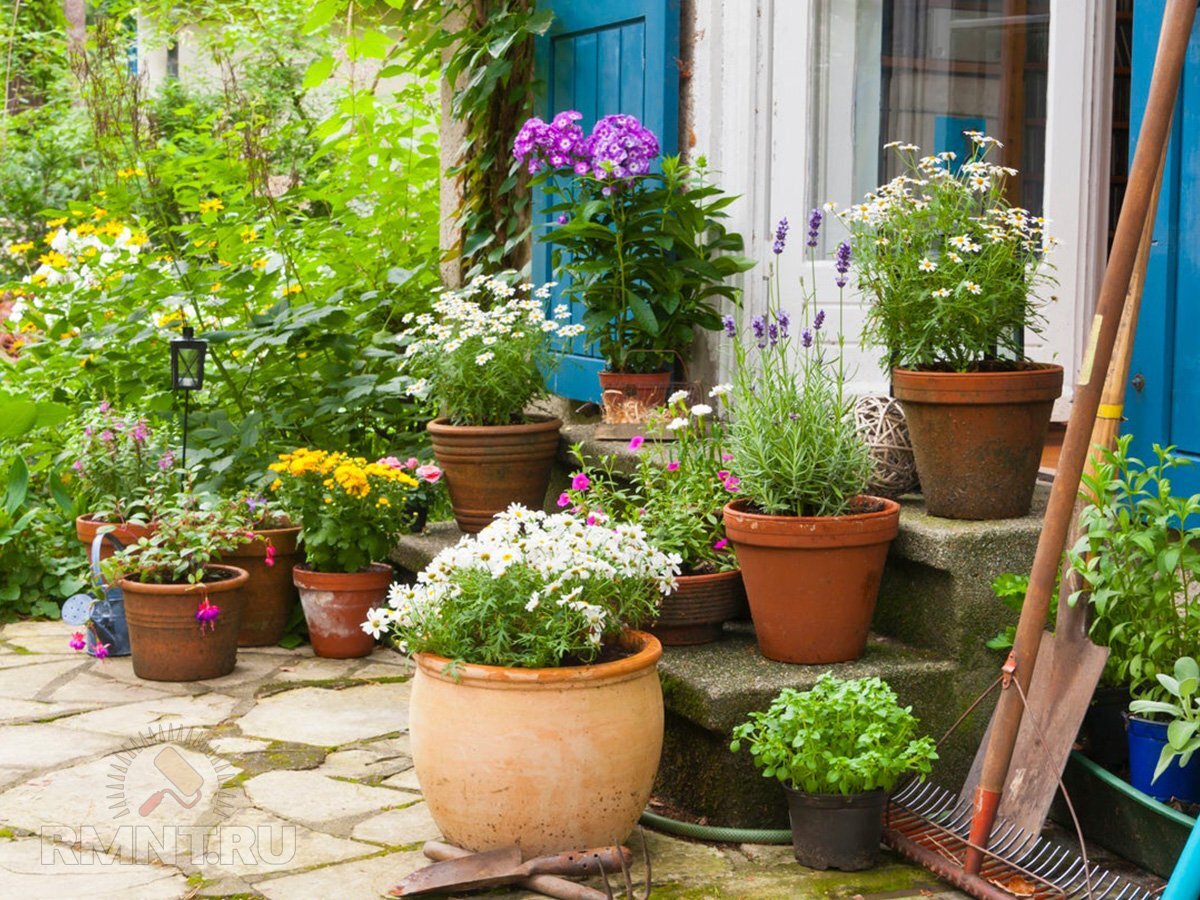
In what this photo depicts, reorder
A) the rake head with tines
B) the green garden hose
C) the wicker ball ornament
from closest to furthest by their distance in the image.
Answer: the rake head with tines → the green garden hose → the wicker ball ornament

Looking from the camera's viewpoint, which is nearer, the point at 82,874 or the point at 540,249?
the point at 82,874

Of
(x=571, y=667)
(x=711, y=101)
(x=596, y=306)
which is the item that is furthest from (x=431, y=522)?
(x=571, y=667)

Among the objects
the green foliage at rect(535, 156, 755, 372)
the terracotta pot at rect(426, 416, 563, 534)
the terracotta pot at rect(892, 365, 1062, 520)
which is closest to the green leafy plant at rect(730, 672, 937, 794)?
the terracotta pot at rect(892, 365, 1062, 520)

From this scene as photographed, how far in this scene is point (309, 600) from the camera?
4453 mm

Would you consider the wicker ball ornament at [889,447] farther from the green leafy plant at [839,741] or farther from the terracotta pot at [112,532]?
the terracotta pot at [112,532]

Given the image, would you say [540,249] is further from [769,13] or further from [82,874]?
[82,874]

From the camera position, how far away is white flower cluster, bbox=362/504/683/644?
2818mm

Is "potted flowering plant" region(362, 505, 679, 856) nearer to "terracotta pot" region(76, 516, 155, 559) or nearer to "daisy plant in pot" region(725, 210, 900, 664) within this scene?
"daisy plant in pot" region(725, 210, 900, 664)

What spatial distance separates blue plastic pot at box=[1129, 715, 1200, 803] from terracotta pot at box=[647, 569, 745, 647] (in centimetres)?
92

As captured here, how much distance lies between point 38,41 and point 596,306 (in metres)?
10.1

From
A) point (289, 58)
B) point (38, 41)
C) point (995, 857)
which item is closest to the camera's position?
point (995, 857)

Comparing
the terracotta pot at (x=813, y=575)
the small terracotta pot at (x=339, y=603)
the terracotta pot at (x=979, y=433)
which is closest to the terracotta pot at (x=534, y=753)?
the terracotta pot at (x=813, y=575)

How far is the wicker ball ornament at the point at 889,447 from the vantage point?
350 cm

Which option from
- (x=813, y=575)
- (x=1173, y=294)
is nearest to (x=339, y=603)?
(x=813, y=575)
